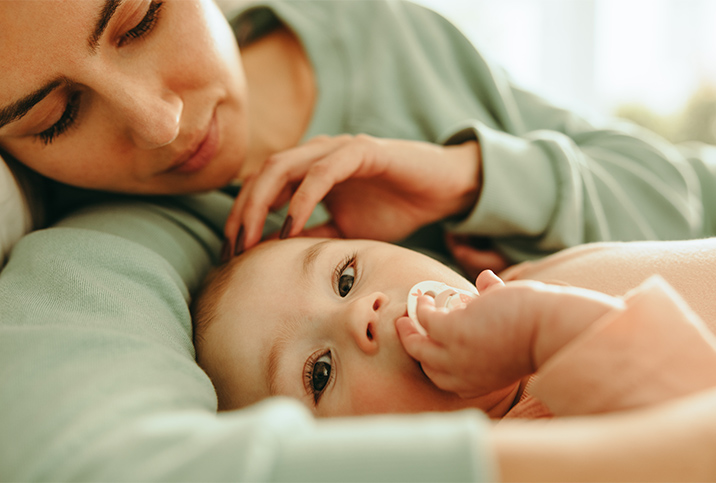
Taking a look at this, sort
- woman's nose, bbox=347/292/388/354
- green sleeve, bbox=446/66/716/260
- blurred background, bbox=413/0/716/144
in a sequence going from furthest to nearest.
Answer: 1. blurred background, bbox=413/0/716/144
2. green sleeve, bbox=446/66/716/260
3. woman's nose, bbox=347/292/388/354

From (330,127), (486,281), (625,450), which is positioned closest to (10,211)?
(330,127)

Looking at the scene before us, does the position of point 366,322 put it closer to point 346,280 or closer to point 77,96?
point 346,280

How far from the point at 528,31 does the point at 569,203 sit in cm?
258

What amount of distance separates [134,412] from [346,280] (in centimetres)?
43

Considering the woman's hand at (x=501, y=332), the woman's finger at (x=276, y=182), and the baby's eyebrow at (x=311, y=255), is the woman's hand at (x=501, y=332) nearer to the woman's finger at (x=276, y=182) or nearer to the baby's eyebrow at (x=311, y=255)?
the baby's eyebrow at (x=311, y=255)

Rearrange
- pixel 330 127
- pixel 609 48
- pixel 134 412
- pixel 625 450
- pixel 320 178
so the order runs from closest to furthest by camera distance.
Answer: pixel 625 450, pixel 134 412, pixel 320 178, pixel 330 127, pixel 609 48

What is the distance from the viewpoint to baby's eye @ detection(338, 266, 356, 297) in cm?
86

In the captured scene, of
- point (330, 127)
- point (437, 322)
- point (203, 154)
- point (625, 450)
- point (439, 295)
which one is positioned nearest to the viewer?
point (625, 450)

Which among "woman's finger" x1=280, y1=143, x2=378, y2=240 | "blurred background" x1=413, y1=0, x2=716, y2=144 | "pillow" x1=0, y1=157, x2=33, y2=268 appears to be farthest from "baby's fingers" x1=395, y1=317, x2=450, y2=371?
"blurred background" x1=413, y1=0, x2=716, y2=144

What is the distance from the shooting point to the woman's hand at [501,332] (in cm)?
54

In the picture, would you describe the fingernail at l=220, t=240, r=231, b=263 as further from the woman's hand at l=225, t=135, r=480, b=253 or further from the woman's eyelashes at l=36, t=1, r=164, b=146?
the woman's eyelashes at l=36, t=1, r=164, b=146

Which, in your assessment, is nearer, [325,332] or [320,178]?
[325,332]

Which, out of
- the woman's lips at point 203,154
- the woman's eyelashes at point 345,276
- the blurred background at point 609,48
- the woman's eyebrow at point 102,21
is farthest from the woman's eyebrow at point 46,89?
the blurred background at point 609,48

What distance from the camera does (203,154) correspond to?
3.52ft
